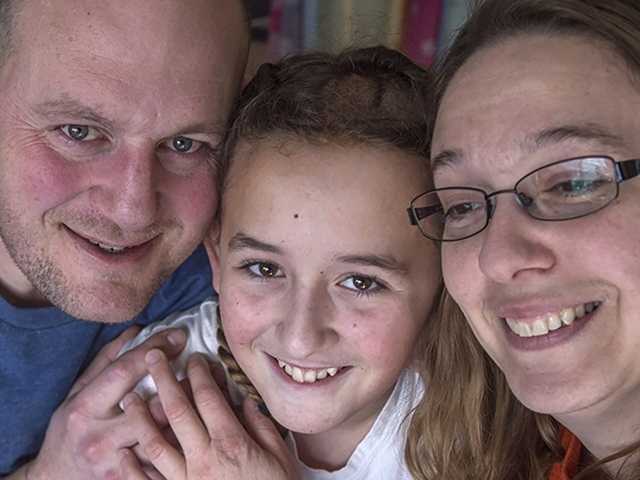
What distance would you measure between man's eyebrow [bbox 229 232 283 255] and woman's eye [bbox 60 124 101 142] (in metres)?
0.36

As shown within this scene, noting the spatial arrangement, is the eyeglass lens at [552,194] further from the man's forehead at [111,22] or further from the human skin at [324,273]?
the man's forehead at [111,22]

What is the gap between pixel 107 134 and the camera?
165cm

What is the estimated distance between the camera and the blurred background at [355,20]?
10.6 feet

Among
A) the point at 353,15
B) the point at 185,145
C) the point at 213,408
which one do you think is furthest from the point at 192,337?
the point at 353,15

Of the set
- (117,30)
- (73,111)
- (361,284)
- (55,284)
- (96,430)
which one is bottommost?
(96,430)

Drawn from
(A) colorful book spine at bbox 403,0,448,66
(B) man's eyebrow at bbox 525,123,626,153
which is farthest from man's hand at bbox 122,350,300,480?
(A) colorful book spine at bbox 403,0,448,66

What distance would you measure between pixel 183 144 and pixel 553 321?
2.92ft

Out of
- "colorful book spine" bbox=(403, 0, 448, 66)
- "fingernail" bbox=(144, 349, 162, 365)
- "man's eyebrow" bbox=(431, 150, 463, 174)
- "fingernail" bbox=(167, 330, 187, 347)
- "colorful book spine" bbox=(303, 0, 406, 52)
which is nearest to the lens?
"man's eyebrow" bbox=(431, 150, 463, 174)

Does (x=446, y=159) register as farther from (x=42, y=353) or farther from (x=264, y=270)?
(x=42, y=353)

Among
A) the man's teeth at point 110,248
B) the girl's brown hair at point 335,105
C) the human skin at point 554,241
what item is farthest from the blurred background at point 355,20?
the human skin at point 554,241

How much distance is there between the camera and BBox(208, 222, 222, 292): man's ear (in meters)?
1.90

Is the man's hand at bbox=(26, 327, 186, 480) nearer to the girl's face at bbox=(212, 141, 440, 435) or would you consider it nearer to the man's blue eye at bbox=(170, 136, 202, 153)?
the girl's face at bbox=(212, 141, 440, 435)

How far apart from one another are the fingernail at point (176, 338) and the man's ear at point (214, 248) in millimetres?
167

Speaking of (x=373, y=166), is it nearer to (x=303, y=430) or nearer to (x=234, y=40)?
(x=234, y=40)
